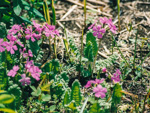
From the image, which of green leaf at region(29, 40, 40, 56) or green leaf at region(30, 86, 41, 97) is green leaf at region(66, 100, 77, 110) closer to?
green leaf at region(30, 86, 41, 97)

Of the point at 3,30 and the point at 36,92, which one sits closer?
the point at 36,92

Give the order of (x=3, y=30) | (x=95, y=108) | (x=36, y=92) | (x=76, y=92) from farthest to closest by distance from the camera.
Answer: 1. (x=3, y=30)
2. (x=36, y=92)
3. (x=76, y=92)
4. (x=95, y=108)

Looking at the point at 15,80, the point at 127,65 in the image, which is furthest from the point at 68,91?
the point at 127,65

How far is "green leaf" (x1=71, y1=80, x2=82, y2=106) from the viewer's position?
Result: 1.76 meters

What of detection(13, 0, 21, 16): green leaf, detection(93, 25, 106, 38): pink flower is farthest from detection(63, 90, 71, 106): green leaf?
detection(13, 0, 21, 16): green leaf

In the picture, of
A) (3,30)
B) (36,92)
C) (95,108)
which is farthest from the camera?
(3,30)

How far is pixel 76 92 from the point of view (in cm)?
177

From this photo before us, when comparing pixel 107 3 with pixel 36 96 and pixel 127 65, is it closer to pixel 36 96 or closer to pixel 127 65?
pixel 127 65

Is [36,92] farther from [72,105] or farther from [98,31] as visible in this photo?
[98,31]

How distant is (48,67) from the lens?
6.79 ft

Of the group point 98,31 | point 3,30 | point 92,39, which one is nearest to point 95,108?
point 98,31

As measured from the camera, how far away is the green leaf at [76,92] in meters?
1.76

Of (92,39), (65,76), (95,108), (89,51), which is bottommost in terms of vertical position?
(95,108)

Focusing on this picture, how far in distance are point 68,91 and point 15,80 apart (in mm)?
439
